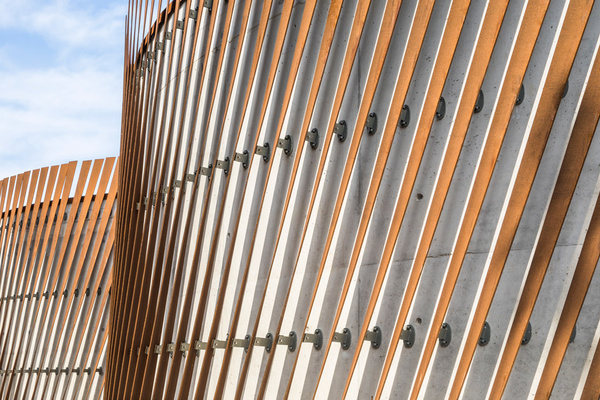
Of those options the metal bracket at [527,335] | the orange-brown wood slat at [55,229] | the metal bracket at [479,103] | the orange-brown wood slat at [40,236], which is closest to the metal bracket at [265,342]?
the metal bracket at [527,335]

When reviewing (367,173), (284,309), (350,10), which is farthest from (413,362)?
(350,10)

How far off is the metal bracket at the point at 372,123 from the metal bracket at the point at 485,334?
0.98 m

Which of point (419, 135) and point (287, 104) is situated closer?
point (419, 135)

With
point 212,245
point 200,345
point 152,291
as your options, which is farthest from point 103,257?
point 212,245

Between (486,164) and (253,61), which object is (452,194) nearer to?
(486,164)

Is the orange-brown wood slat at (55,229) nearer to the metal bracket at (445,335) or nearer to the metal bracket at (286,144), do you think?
the metal bracket at (286,144)

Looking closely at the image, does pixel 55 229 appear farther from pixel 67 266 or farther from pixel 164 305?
pixel 164 305

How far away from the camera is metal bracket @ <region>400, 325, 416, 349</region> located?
2.98m

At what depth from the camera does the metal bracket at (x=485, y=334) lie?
9.05 ft

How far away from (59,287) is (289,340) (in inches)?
172

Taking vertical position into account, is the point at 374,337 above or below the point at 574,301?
below

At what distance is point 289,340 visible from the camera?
11.4 ft

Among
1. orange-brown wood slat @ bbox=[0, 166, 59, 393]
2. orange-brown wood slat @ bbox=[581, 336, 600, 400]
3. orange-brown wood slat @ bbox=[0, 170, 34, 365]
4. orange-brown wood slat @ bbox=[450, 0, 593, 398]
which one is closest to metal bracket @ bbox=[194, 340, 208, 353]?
orange-brown wood slat @ bbox=[450, 0, 593, 398]

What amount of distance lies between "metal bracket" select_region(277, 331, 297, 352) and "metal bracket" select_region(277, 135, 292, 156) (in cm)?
87
